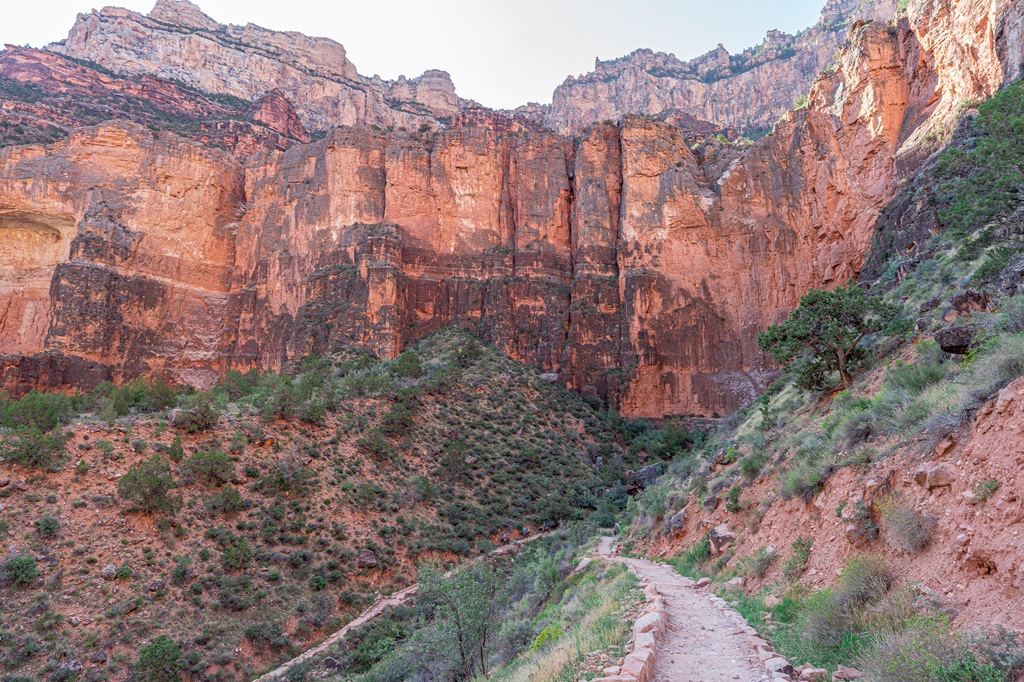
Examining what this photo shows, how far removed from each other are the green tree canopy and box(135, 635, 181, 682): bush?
20.1m

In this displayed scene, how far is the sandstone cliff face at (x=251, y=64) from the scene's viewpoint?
299ft

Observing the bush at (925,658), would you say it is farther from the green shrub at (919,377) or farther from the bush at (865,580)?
the green shrub at (919,377)

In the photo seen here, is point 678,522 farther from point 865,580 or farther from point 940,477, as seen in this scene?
point 940,477

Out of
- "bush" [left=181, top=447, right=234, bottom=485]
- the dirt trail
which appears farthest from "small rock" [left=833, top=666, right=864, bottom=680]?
"bush" [left=181, top=447, right=234, bottom=485]

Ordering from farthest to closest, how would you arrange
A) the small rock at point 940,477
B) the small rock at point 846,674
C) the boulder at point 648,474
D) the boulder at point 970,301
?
the boulder at point 648,474
the boulder at point 970,301
the small rock at point 940,477
the small rock at point 846,674

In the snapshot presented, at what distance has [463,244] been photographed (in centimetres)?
5106

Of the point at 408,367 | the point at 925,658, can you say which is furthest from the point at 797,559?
the point at 408,367

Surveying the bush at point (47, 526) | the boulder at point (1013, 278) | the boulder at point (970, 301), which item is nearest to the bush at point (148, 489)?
the bush at point (47, 526)

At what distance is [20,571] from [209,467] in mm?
7241

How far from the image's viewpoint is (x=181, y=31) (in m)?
96.5

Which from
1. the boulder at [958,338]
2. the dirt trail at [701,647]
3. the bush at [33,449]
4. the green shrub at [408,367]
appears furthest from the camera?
the green shrub at [408,367]

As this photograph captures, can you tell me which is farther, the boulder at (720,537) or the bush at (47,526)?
the bush at (47,526)

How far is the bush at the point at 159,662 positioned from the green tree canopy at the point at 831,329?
65.8 feet

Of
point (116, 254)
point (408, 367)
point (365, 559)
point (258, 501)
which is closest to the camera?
point (365, 559)
